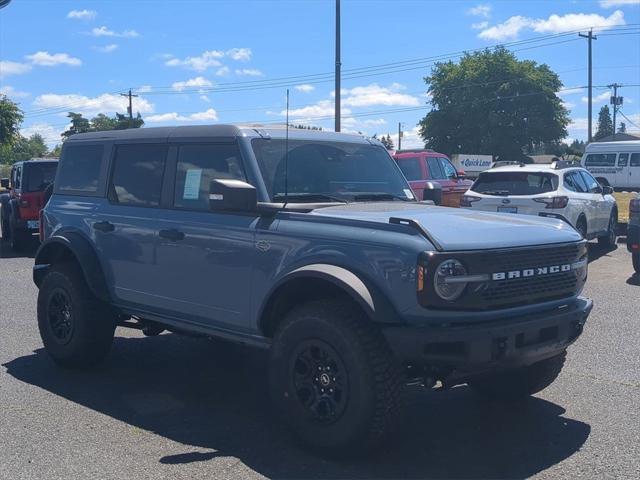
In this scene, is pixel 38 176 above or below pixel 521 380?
above

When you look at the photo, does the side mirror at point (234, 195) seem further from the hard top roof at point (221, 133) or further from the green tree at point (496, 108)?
the green tree at point (496, 108)

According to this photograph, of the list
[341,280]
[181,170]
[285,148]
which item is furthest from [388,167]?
[341,280]

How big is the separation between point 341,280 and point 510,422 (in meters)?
1.80

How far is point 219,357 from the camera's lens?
714cm

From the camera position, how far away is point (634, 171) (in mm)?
35156

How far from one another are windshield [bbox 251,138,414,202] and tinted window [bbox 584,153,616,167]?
3271 cm

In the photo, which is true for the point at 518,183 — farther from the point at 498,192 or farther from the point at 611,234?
the point at 611,234

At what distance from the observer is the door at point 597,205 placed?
14.0m

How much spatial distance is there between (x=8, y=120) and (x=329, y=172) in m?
44.3

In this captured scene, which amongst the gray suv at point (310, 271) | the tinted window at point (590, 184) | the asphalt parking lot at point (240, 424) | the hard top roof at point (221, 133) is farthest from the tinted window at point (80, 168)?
the tinted window at point (590, 184)

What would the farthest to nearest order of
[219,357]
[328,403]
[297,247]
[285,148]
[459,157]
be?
[459,157] < [219,357] < [285,148] < [297,247] < [328,403]

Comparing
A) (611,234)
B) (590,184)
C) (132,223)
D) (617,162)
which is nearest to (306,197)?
(132,223)

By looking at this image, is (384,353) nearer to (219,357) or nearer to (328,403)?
(328,403)

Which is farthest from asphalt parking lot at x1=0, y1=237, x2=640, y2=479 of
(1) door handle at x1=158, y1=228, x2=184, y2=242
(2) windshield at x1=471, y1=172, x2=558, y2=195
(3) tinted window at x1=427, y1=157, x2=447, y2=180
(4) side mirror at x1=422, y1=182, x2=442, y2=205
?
(3) tinted window at x1=427, y1=157, x2=447, y2=180
